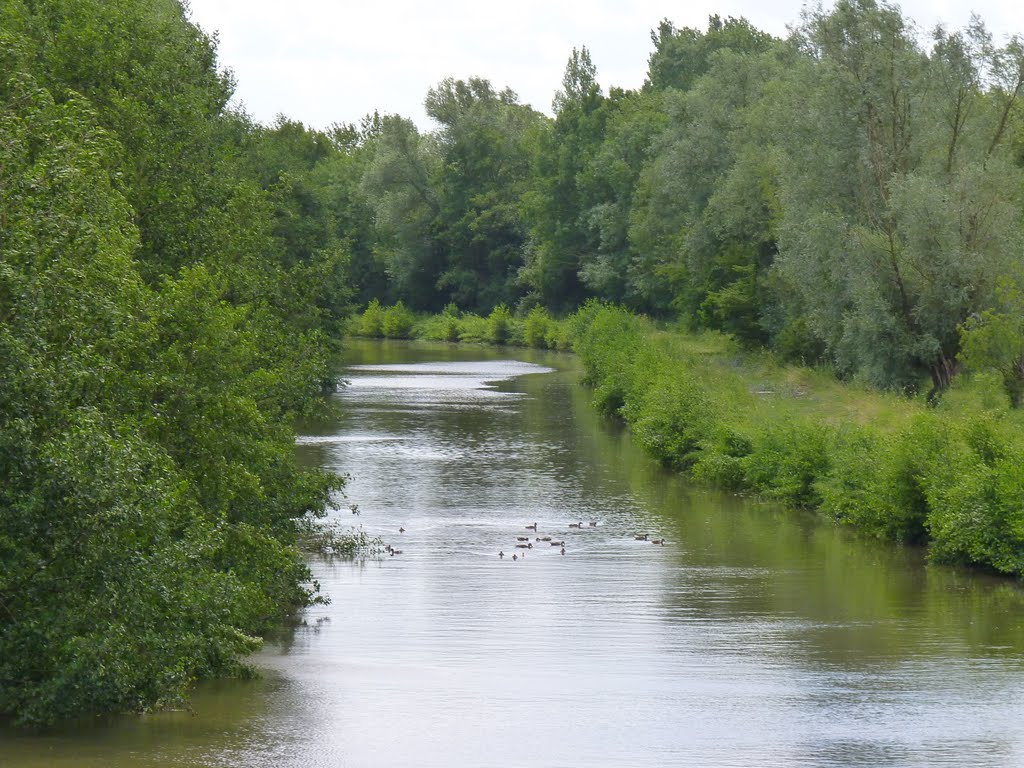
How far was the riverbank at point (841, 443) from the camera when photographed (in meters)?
23.3

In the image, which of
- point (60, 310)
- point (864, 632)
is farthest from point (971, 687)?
point (60, 310)

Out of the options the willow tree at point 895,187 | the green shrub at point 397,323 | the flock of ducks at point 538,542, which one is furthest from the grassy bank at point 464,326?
the flock of ducks at point 538,542

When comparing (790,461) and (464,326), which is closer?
(790,461)

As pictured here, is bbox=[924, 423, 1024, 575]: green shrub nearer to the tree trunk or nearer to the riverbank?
the riverbank

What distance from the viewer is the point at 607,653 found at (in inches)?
734

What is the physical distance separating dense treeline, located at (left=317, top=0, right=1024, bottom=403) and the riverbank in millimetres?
2234

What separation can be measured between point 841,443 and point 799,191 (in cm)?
1564

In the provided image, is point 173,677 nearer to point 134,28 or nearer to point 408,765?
point 408,765

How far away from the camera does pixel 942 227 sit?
1494 inches

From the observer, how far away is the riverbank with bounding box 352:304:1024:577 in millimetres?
23312

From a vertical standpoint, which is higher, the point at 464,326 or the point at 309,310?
the point at 464,326

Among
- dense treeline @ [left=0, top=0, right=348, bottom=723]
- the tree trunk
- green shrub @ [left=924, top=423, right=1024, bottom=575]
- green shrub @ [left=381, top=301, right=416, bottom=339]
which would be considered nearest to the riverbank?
green shrub @ [left=924, top=423, right=1024, bottom=575]

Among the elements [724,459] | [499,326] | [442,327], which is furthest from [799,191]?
[442,327]

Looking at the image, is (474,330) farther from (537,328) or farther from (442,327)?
(537,328)
